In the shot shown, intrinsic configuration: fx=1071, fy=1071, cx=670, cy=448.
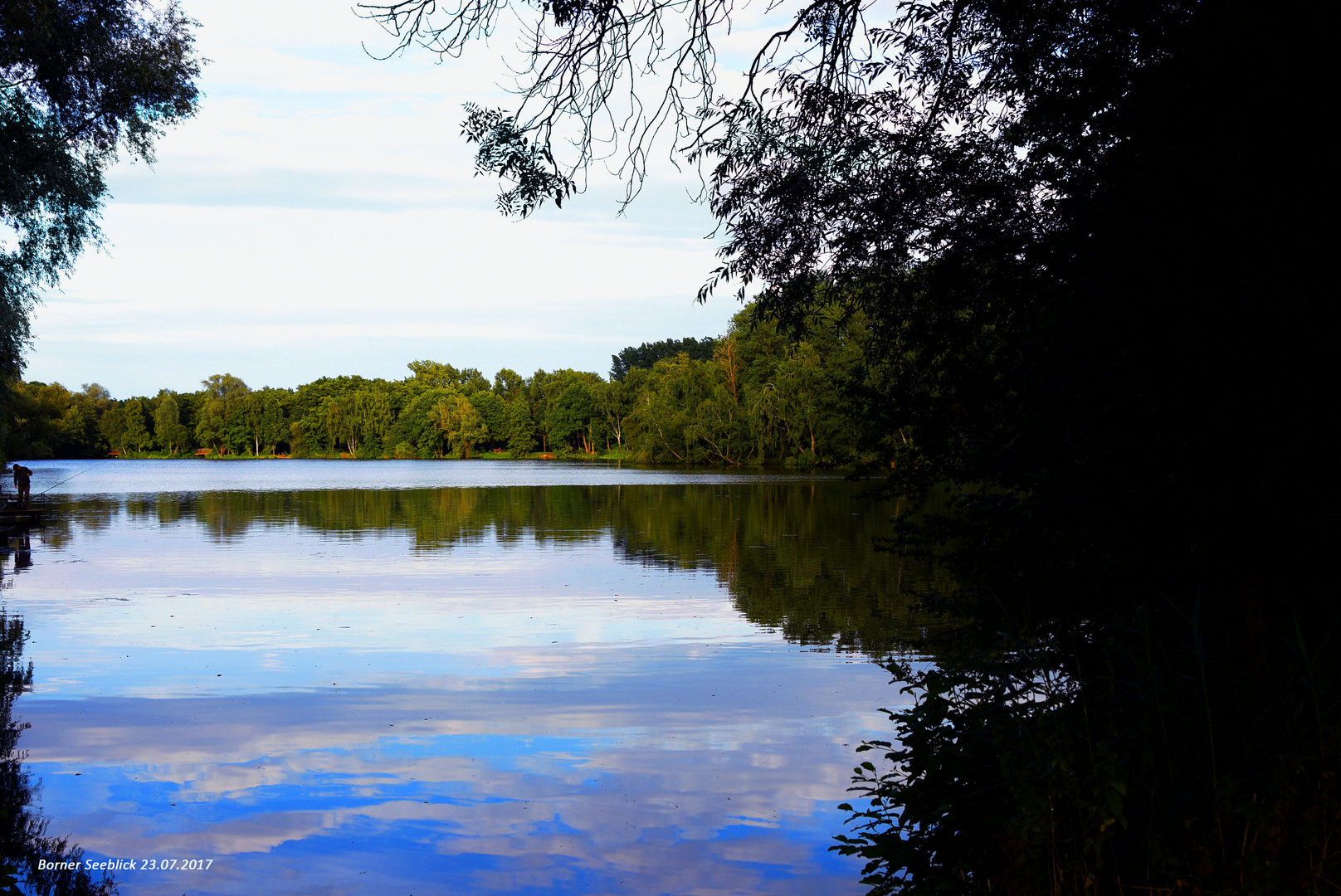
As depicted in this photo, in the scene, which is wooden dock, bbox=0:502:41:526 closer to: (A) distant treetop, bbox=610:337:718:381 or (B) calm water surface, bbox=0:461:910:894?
(B) calm water surface, bbox=0:461:910:894

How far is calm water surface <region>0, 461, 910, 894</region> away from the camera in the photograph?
18.9 ft

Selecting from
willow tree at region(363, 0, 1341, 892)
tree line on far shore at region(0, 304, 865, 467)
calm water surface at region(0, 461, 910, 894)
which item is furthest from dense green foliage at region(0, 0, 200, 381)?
tree line on far shore at region(0, 304, 865, 467)

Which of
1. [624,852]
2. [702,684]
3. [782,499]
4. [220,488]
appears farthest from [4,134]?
[220,488]

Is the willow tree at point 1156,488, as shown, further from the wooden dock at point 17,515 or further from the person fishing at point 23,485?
the person fishing at point 23,485

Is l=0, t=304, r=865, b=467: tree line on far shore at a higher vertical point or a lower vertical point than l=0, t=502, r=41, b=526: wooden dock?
higher

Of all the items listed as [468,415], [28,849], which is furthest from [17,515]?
[468,415]

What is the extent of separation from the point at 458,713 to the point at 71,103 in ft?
36.5

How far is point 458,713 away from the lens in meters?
Answer: 8.57

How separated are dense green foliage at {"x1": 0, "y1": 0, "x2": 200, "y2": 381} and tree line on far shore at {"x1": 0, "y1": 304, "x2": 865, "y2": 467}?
56425 mm

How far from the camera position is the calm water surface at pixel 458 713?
575 cm

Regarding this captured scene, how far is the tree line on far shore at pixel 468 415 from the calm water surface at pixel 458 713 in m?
55.6

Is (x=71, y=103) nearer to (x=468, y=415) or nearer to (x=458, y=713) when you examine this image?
(x=458, y=713)

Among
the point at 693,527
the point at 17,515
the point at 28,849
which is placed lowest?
the point at 28,849

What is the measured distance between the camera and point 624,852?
5773 mm
